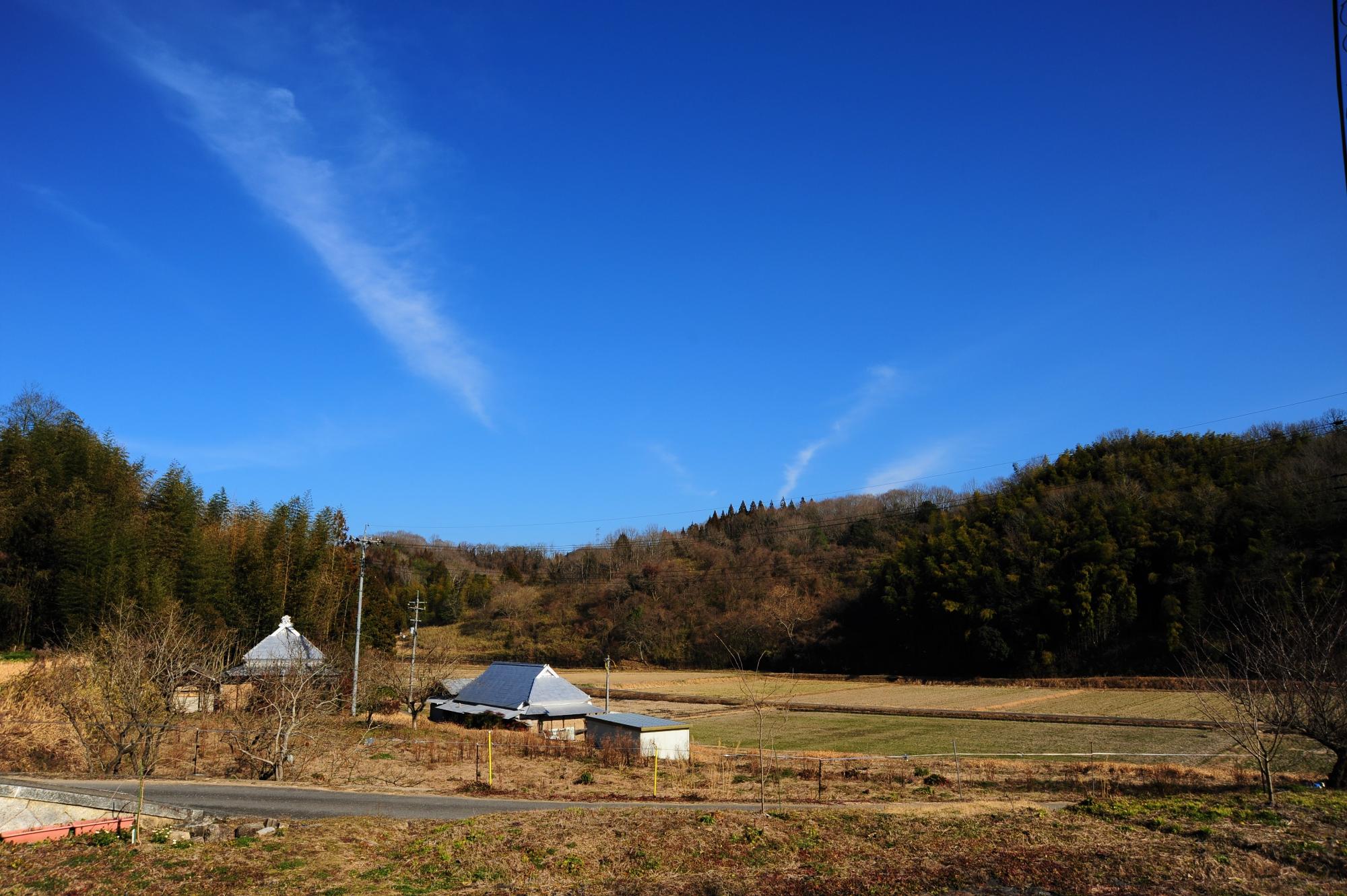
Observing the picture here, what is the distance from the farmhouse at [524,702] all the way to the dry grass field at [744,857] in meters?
17.9

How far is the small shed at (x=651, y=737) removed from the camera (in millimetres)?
25234

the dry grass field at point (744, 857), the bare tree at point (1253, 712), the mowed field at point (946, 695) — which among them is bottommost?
the mowed field at point (946, 695)

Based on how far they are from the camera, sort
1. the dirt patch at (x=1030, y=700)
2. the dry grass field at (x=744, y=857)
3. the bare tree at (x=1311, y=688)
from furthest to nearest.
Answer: the dirt patch at (x=1030, y=700)
the bare tree at (x=1311, y=688)
the dry grass field at (x=744, y=857)

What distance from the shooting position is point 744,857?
11914 millimetres

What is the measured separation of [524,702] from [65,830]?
20.9 m

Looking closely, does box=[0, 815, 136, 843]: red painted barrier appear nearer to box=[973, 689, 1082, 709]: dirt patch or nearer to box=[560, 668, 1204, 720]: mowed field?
box=[560, 668, 1204, 720]: mowed field

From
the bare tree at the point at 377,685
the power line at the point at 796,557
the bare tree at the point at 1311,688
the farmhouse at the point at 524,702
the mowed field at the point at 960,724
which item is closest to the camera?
the bare tree at the point at 1311,688

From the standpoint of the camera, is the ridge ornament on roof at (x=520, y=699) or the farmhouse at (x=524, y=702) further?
the ridge ornament on roof at (x=520, y=699)

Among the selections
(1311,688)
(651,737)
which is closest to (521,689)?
(651,737)

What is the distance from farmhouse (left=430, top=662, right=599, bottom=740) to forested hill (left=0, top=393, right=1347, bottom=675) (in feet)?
36.2

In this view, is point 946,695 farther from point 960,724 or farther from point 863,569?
point 863,569

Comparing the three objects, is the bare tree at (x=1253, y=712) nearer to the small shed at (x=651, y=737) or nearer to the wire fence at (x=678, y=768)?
the wire fence at (x=678, y=768)

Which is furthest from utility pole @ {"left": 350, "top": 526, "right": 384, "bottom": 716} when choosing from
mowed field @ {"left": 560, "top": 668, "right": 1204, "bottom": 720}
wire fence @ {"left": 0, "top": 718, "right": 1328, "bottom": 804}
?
mowed field @ {"left": 560, "top": 668, "right": 1204, "bottom": 720}

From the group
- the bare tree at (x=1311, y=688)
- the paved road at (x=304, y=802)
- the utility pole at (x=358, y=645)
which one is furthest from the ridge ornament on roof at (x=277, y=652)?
the bare tree at (x=1311, y=688)
